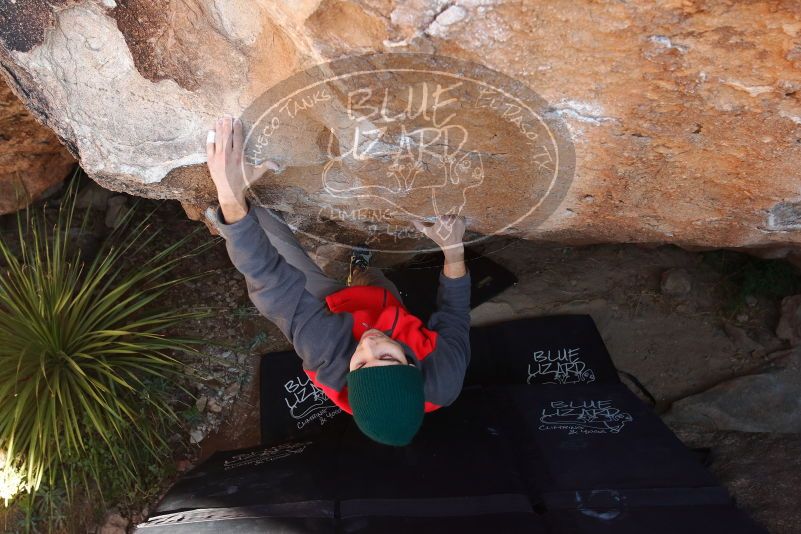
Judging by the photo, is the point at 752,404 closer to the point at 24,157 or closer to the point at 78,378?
the point at 78,378

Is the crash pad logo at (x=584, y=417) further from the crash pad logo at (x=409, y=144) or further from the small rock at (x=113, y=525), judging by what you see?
the small rock at (x=113, y=525)

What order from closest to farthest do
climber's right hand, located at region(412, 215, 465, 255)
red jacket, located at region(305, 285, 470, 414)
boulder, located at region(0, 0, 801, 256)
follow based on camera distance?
boulder, located at region(0, 0, 801, 256) < red jacket, located at region(305, 285, 470, 414) < climber's right hand, located at region(412, 215, 465, 255)

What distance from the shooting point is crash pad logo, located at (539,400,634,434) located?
2027mm

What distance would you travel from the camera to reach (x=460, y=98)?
138cm

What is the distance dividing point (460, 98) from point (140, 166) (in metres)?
0.86

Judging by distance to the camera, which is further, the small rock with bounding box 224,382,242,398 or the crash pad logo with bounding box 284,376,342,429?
the small rock with bounding box 224,382,242,398

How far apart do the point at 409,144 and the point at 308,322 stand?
52 cm

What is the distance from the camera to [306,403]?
2.43 m

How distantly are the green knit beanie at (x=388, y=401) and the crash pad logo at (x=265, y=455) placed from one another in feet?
2.32

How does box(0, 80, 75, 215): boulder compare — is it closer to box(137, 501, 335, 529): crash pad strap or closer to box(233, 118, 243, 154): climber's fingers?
box(233, 118, 243, 154): climber's fingers

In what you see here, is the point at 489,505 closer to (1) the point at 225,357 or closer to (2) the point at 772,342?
(1) the point at 225,357

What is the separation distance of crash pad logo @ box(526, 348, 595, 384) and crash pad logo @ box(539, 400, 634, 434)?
0.28 metres

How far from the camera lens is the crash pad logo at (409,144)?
135cm

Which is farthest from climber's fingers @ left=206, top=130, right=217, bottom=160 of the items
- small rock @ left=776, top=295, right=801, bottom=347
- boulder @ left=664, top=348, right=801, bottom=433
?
small rock @ left=776, top=295, right=801, bottom=347
